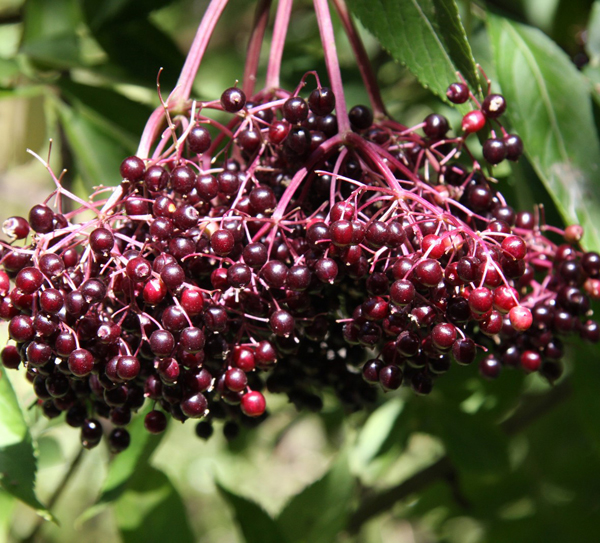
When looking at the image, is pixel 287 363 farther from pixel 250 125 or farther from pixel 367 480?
pixel 367 480

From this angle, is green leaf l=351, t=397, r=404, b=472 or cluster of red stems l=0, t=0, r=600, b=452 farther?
green leaf l=351, t=397, r=404, b=472

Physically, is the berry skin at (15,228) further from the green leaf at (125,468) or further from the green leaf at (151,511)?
the green leaf at (151,511)

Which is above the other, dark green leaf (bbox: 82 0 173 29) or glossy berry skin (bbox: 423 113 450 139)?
dark green leaf (bbox: 82 0 173 29)

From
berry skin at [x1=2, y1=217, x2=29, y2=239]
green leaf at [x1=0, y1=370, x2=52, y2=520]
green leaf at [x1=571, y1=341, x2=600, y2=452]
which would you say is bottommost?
green leaf at [x1=571, y1=341, x2=600, y2=452]

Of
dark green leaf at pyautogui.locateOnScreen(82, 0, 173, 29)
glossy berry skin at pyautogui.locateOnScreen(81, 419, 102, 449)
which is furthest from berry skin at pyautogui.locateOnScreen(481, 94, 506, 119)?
dark green leaf at pyautogui.locateOnScreen(82, 0, 173, 29)

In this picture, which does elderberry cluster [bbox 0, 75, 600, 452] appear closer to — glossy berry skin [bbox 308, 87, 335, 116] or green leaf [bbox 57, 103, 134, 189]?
glossy berry skin [bbox 308, 87, 335, 116]

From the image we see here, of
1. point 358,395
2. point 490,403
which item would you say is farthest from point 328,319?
point 490,403

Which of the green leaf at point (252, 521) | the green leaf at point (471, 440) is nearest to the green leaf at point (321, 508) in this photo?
the green leaf at point (252, 521)

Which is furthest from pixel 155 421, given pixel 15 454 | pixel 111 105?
pixel 111 105
